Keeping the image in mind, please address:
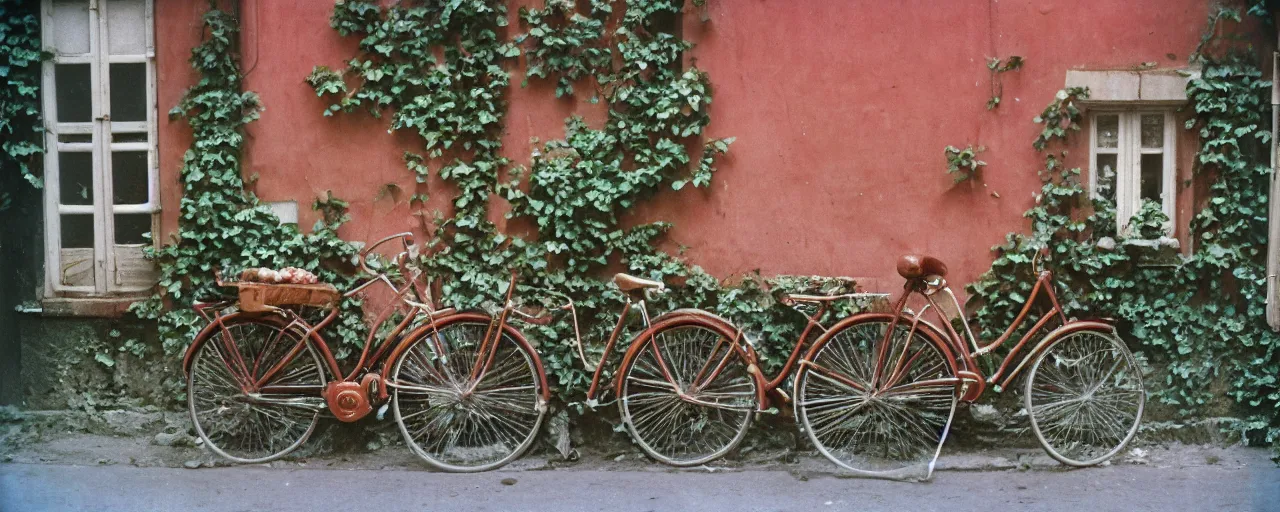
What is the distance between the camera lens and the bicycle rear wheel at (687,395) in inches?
211

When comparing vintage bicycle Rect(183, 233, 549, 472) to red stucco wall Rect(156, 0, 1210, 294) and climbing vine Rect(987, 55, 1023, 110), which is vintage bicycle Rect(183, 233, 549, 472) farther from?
climbing vine Rect(987, 55, 1023, 110)

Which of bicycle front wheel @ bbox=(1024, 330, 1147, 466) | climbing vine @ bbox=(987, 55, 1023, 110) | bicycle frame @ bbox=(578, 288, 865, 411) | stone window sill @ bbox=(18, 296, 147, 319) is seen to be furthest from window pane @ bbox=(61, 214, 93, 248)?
bicycle front wheel @ bbox=(1024, 330, 1147, 466)

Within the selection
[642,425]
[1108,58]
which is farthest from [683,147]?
[1108,58]

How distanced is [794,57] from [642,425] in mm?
2330

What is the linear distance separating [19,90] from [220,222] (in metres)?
1.44

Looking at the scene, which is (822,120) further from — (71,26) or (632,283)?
(71,26)

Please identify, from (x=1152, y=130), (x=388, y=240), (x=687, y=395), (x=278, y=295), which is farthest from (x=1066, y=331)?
(x=278, y=295)

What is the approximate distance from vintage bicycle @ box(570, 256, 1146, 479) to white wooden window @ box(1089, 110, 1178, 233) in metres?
0.77

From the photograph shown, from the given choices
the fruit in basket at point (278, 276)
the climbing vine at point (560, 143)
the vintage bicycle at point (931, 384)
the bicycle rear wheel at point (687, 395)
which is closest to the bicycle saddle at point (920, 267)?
the vintage bicycle at point (931, 384)

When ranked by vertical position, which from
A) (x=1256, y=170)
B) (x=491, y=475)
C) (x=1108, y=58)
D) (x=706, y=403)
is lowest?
(x=491, y=475)

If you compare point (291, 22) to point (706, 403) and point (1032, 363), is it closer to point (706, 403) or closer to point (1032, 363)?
point (706, 403)

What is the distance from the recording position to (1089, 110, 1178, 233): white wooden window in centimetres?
578

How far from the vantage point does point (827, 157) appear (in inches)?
229

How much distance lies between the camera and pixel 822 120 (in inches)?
229
